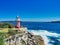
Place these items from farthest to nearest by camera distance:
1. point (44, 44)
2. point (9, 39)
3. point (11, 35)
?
point (44, 44) < point (11, 35) < point (9, 39)

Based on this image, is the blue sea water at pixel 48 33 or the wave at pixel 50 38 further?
the blue sea water at pixel 48 33

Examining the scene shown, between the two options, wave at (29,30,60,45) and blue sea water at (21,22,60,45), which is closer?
wave at (29,30,60,45)

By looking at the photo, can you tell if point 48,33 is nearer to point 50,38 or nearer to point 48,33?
point 48,33

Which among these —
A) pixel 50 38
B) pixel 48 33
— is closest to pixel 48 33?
pixel 48 33

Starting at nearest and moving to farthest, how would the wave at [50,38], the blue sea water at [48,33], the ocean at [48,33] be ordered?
the wave at [50,38] < the ocean at [48,33] < the blue sea water at [48,33]

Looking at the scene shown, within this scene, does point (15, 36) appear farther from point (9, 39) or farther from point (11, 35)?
point (9, 39)

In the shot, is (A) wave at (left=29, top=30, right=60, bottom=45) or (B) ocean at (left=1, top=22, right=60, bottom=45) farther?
(B) ocean at (left=1, top=22, right=60, bottom=45)

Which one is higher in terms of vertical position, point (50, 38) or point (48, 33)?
point (48, 33)

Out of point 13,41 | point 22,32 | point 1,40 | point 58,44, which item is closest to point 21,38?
point 22,32

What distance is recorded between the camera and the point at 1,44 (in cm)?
844

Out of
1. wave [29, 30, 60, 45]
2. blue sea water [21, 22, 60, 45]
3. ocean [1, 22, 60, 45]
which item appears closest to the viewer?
wave [29, 30, 60, 45]

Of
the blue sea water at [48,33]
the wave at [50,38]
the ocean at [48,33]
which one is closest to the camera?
the wave at [50,38]

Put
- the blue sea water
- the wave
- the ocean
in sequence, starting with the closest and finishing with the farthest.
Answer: the wave
the ocean
the blue sea water

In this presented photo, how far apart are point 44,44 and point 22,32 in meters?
5.61
